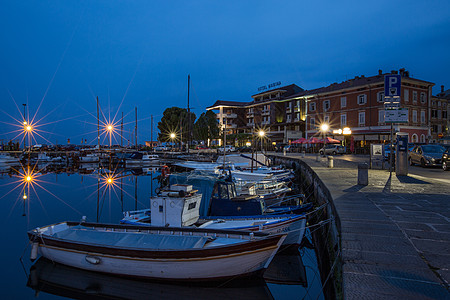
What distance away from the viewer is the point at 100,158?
5934 centimetres

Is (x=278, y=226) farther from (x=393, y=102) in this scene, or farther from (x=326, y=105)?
(x=326, y=105)

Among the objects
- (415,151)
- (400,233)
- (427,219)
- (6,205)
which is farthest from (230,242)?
(415,151)

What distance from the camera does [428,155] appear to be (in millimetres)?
21422

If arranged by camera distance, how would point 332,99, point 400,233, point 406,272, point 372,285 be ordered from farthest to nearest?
point 332,99 → point 400,233 → point 406,272 → point 372,285

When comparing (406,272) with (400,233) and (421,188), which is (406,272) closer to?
(400,233)

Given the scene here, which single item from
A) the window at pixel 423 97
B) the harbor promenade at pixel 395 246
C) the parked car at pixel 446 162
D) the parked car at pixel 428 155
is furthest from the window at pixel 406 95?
the harbor promenade at pixel 395 246

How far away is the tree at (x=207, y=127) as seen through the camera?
6831cm

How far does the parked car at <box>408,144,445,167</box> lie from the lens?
20859 millimetres

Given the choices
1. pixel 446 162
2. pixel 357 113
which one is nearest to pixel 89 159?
pixel 357 113

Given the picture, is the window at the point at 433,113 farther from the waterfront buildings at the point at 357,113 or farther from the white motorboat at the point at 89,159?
the white motorboat at the point at 89,159

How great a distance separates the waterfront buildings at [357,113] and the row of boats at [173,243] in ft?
96.6

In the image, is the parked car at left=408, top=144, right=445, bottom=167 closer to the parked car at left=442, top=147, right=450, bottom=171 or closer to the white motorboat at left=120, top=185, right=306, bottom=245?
the parked car at left=442, top=147, right=450, bottom=171

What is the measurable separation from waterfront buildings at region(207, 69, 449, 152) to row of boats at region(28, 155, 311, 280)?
29.4 meters

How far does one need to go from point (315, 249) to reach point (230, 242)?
512 cm
